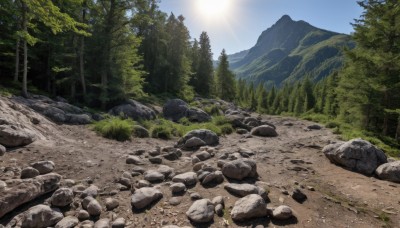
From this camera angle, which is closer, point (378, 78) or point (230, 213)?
point (230, 213)

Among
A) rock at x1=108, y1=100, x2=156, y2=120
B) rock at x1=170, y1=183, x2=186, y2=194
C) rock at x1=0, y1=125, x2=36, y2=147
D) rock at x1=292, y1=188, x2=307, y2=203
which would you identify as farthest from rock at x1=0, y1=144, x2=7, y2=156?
rock at x1=108, y1=100, x2=156, y2=120

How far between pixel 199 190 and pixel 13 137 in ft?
21.8

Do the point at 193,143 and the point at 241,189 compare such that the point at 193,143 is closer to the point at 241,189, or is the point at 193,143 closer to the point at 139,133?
the point at 139,133

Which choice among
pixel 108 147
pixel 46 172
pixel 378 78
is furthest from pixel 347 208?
pixel 378 78

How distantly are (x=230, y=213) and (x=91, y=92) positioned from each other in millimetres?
20937

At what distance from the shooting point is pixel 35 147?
856 cm

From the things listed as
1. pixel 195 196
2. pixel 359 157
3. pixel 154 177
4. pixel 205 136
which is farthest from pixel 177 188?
pixel 359 157

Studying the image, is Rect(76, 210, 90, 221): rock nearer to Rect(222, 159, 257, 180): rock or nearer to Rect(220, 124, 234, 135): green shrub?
Rect(222, 159, 257, 180): rock

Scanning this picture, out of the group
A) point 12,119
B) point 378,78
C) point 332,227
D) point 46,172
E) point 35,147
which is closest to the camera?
point 332,227

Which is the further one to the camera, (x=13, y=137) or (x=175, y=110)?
(x=175, y=110)

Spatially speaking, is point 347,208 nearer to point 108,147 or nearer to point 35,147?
point 108,147

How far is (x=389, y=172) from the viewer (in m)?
8.59

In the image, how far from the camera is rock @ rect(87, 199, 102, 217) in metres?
5.48

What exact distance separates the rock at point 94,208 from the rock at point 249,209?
3.04m
